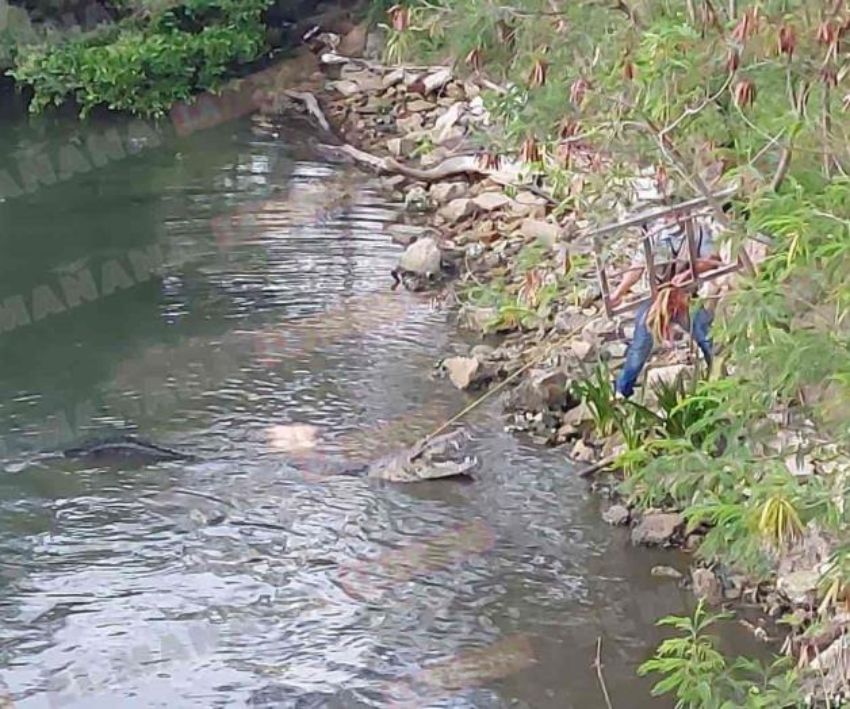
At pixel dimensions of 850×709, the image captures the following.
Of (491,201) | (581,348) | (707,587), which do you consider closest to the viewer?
(707,587)

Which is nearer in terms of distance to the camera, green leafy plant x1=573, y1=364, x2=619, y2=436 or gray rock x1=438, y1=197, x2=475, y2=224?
green leafy plant x1=573, y1=364, x2=619, y2=436

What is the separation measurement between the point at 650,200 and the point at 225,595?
2.44 m

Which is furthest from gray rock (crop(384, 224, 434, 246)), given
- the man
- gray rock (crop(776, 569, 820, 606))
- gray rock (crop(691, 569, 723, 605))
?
gray rock (crop(776, 569, 820, 606))

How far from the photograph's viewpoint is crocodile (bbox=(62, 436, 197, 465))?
312 inches

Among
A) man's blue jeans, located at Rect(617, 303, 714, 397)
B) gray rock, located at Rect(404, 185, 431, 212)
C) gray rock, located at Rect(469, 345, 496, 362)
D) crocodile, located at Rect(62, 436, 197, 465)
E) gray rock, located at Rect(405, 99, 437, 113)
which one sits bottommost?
gray rock, located at Rect(405, 99, 437, 113)

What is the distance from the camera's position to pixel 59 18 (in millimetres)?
17047

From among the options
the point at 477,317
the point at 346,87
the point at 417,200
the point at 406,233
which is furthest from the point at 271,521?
the point at 346,87

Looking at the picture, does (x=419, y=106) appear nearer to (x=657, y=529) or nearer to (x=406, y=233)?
(x=406, y=233)

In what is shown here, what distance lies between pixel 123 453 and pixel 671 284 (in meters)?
4.05

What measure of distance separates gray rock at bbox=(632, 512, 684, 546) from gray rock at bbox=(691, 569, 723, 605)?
0.37m

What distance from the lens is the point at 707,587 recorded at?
6531 millimetres

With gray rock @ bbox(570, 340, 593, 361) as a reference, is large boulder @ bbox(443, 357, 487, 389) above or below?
below

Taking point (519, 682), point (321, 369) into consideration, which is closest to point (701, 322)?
point (519, 682)

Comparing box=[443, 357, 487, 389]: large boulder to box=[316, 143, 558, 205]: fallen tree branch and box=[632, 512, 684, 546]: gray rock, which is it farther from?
box=[316, 143, 558, 205]: fallen tree branch
